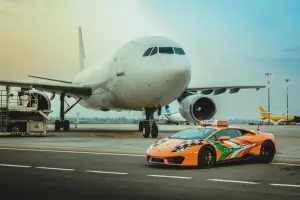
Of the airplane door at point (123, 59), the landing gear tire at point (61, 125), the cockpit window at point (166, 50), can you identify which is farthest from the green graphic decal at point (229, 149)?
the landing gear tire at point (61, 125)

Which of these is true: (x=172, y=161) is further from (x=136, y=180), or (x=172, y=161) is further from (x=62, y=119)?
(x=62, y=119)

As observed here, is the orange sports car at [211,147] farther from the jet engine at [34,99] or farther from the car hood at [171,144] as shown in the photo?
the jet engine at [34,99]

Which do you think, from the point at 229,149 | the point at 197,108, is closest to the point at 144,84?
the point at 197,108

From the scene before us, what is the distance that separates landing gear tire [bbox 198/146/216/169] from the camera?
1121cm

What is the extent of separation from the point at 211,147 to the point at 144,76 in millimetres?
11318

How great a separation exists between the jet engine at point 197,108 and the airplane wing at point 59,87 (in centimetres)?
687

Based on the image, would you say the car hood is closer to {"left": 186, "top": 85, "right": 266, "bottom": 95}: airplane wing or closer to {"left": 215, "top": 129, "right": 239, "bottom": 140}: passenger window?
{"left": 215, "top": 129, "right": 239, "bottom": 140}: passenger window

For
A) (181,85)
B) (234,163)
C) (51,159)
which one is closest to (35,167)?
(51,159)

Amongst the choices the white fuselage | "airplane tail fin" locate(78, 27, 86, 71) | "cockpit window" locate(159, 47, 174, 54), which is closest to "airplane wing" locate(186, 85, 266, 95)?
the white fuselage

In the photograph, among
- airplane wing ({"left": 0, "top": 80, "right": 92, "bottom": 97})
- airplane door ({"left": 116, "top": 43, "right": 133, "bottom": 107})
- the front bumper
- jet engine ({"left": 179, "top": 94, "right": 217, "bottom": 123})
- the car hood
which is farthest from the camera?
airplane wing ({"left": 0, "top": 80, "right": 92, "bottom": 97})

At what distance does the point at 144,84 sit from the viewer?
2244 centimetres

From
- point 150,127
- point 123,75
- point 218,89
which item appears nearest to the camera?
point 150,127

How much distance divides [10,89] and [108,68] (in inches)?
258

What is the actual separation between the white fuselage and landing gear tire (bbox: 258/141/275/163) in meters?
9.15
